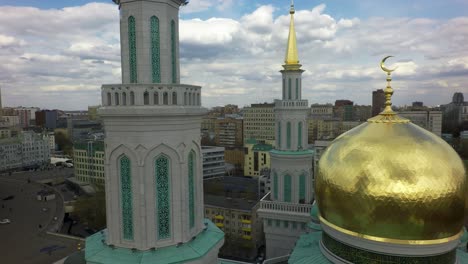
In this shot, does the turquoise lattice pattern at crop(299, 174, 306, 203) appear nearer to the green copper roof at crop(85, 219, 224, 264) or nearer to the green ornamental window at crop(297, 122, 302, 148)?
the green ornamental window at crop(297, 122, 302, 148)

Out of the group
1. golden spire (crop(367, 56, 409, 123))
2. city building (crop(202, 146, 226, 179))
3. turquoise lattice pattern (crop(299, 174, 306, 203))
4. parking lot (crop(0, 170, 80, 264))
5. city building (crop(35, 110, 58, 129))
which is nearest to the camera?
golden spire (crop(367, 56, 409, 123))

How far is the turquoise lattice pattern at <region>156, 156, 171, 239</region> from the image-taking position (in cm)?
597

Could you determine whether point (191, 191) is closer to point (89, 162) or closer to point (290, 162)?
point (290, 162)

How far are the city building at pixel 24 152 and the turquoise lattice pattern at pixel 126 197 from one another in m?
53.1

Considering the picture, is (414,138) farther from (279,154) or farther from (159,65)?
(279,154)

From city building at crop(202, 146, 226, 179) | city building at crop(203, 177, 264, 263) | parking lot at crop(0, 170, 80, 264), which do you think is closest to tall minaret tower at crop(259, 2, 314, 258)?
city building at crop(203, 177, 264, 263)

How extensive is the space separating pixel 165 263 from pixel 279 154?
359 inches

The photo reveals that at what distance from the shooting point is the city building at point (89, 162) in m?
37.4

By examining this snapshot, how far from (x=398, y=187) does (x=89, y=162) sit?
37.4m

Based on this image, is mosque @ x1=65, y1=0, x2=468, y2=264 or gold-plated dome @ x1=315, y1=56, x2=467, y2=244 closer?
mosque @ x1=65, y1=0, x2=468, y2=264

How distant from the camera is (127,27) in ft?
19.5

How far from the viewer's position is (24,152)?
171ft

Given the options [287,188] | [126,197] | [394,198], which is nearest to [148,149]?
[126,197]

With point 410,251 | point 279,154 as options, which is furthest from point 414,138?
point 279,154
